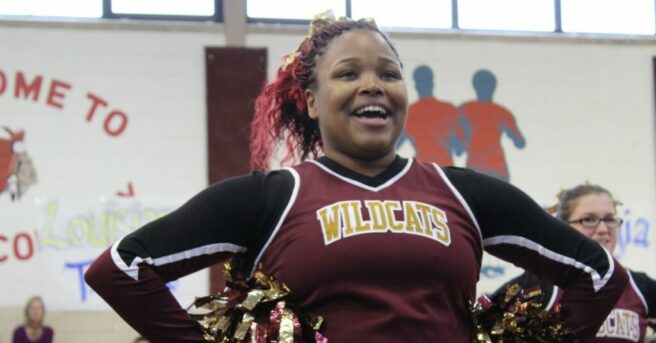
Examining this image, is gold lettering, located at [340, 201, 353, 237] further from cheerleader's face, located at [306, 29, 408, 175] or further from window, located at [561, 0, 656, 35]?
window, located at [561, 0, 656, 35]

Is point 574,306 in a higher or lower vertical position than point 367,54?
lower

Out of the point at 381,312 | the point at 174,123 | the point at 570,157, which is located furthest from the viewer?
the point at 570,157

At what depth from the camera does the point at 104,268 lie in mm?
2061

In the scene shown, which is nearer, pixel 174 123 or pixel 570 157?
pixel 174 123

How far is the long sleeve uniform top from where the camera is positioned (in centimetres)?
203

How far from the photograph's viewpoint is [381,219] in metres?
2.07

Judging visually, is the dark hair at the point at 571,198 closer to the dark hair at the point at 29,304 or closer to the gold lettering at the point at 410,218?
the gold lettering at the point at 410,218

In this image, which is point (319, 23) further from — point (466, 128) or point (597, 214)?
point (466, 128)

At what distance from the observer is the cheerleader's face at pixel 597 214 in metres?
3.98

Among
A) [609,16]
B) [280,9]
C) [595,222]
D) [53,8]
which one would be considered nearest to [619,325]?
[595,222]

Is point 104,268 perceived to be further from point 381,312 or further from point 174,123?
point 174,123

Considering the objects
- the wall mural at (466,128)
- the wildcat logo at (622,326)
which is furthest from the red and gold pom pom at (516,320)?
the wall mural at (466,128)

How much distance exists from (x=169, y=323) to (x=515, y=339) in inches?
24.8

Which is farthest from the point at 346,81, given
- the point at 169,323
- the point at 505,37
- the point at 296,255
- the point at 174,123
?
the point at 505,37
